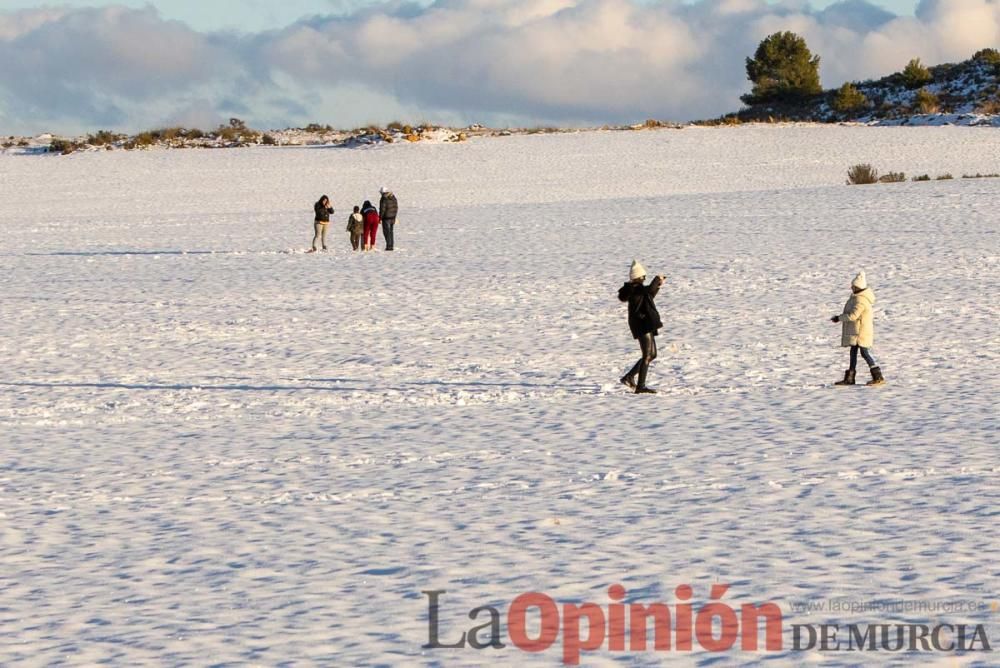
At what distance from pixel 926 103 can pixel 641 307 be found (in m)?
66.2

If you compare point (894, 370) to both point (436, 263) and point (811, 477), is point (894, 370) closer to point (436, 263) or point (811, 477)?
point (811, 477)

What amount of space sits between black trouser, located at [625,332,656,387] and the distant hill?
5617 centimetres

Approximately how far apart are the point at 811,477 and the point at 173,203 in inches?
1567

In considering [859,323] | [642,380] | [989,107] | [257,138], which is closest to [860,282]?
[859,323]

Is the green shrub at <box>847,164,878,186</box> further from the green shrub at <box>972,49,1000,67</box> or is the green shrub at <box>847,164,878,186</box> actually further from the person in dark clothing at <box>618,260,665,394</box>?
the green shrub at <box>972,49,1000,67</box>

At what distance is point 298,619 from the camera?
783 centimetres

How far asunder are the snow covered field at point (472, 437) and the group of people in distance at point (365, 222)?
65 centimetres

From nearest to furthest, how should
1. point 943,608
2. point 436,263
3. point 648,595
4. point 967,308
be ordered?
point 943,608
point 648,595
point 967,308
point 436,263

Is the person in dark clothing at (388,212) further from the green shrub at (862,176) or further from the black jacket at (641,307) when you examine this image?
the green shrub at (862,176)

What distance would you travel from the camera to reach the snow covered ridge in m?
66.4

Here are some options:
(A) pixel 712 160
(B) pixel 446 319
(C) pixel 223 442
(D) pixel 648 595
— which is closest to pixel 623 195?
(A) pixel 712 160

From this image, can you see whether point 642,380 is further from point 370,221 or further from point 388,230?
point 370,221

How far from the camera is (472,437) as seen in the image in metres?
13.3

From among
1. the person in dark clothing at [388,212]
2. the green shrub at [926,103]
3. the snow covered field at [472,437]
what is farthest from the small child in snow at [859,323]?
the green shrub at [926,103]
